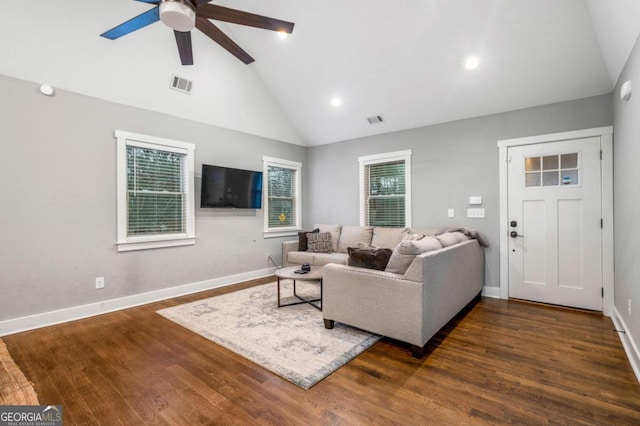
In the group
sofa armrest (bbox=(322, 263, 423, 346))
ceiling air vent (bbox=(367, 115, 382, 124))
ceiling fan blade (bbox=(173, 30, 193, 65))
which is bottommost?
sofa armrest (bbox=(322, 263, 423, 346))

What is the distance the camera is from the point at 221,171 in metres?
4.59

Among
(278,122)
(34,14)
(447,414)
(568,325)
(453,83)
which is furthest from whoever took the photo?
(278,122)

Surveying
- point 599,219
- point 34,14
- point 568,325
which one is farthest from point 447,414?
point 34,14

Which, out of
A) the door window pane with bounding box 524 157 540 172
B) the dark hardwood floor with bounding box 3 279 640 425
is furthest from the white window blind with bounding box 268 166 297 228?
the door window pane with bounding box 524 157 540 172

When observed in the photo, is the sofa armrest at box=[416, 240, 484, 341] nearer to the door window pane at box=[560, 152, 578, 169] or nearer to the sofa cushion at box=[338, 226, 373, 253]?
the door window pane at box=[560, 152, 578, 169]

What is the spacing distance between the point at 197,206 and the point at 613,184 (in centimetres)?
534

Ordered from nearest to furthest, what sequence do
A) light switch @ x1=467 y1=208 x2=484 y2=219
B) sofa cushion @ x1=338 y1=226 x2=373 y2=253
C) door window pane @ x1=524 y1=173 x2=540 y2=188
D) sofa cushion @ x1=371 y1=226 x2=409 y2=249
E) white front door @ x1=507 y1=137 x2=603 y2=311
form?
white front door @ x1=507 y1=137 x2=603 y2=311 < door window pane @ x1=524 y1=173 x2=540 y2=188 < light switch @ x1=467 y1=208 x2=484 y2=219 < sofa cushion @ x1=371 y1=226 x2=409 y2=249 < sofa cushion @ x1=338 y1=226 x2=373 y2=253

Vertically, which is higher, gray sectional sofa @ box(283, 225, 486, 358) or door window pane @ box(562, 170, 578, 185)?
door window pane @ box(562, 170, 578, 185)

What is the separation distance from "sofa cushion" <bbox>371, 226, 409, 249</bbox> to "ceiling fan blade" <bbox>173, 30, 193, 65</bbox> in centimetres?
361

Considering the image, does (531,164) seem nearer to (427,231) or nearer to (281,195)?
(427,231)

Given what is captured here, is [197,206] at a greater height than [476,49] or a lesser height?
lesser

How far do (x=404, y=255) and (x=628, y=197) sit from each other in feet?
6.78

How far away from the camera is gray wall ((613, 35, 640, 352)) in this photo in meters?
2.30

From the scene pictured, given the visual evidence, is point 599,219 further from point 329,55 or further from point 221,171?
point 221,171
